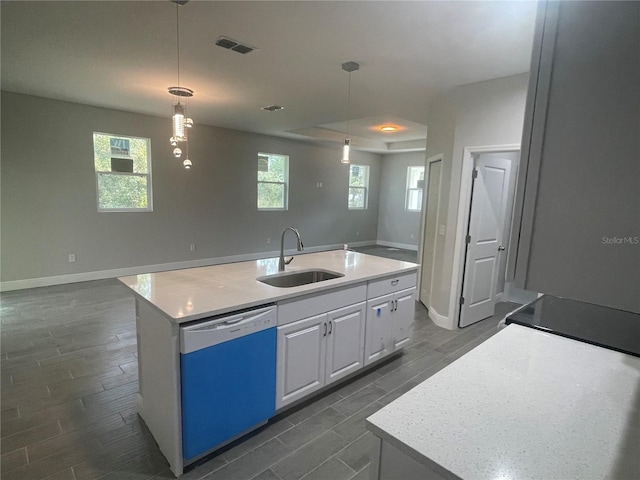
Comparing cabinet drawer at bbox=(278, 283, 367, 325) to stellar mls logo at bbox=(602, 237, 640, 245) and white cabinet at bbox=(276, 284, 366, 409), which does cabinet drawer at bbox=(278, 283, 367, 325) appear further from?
stellar mls logo at bbox=(602, 237, 640, 245)

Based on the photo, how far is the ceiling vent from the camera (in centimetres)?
264

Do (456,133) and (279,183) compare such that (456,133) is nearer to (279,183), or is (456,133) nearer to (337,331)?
(337,331)

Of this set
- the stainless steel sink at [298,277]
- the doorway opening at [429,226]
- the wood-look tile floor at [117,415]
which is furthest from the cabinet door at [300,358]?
the doorway opening at [429,226]

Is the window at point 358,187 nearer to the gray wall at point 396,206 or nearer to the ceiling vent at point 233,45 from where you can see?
the gray wall at point 396,206

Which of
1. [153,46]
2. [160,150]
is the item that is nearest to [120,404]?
[153,46]

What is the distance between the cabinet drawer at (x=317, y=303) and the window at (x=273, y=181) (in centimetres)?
524

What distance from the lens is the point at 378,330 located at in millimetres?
2840

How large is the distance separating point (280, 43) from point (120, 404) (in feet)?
9.62

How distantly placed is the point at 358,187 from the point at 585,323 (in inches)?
317

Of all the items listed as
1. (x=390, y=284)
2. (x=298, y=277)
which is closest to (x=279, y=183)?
(x=298, y=277)

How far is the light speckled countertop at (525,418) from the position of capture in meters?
0.79

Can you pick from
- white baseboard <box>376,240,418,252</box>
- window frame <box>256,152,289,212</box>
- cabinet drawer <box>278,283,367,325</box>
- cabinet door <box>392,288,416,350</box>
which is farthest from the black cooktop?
white baseboard <box>376,240,418,252</box>

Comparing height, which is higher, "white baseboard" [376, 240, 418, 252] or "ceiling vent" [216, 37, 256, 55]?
"ceiling vent" [216, 37, 256, 55]

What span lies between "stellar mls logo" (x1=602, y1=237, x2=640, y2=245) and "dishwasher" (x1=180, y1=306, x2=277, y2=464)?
162 centimetres
